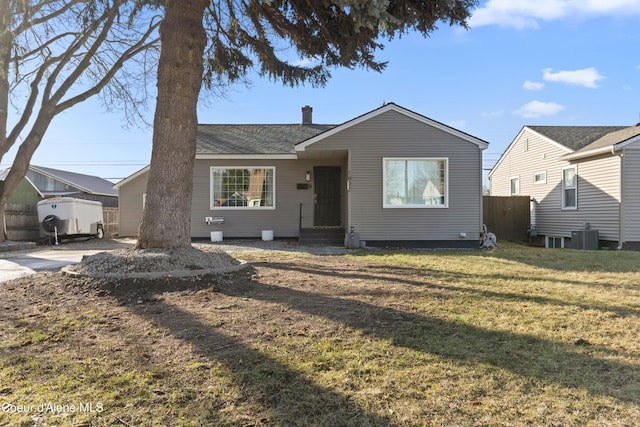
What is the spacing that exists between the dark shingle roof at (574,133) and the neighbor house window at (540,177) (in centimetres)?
148

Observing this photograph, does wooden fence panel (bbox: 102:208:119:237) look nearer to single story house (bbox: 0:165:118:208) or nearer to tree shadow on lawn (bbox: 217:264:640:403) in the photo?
single story house (bbox: 0:165:118:208)

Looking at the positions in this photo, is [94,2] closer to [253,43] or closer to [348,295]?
[253,43]

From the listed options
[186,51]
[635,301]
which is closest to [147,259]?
[186,51]

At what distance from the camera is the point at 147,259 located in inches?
199

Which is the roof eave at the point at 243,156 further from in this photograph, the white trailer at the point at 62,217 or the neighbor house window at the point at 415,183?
the white trailer at the point at 62,217

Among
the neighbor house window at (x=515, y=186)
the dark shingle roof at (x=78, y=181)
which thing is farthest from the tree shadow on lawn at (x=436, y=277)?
the dark shingle roof at (x=78, y=181)

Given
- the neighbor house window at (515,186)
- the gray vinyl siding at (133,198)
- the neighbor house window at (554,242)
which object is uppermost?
the neighbor house window at (515,186)

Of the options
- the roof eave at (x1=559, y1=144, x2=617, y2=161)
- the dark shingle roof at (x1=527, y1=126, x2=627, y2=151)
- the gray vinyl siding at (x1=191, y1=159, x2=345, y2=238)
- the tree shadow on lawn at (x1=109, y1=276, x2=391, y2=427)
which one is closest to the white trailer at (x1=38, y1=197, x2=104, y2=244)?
the gray vinyl siding at (x1=191, y1=159, x2=345, y2=238)

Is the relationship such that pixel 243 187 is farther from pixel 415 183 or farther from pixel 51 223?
pixel 51 223

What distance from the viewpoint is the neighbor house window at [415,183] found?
36.8 ft

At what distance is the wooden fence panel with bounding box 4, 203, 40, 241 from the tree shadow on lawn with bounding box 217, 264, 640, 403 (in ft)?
46.2

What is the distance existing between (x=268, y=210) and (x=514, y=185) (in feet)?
40.7

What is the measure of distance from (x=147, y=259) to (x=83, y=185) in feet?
95.9

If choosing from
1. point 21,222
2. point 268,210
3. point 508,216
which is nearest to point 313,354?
point 268,210
